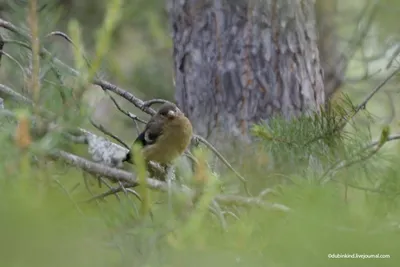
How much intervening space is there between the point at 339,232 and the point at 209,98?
2.95 metres

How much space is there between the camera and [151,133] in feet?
12.7

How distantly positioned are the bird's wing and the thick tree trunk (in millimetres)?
390

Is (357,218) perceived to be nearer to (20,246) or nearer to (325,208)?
(325,208)

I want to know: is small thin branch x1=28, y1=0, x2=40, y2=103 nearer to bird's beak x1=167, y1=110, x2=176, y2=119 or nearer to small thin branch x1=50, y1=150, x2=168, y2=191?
small thin branch x1=50, y1=150, x2=168, y2=191

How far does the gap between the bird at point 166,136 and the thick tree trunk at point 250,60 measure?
1.02 feet

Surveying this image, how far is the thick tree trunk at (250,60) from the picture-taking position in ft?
13.2

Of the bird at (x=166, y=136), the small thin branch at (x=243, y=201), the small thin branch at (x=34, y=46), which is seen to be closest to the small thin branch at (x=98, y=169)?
the small thin branch at (x=243, y=201)

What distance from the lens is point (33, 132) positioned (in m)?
1.34

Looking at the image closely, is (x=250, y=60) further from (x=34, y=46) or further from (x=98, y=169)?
(x=34, y=46)

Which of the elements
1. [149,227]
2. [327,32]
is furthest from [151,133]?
[327,32]

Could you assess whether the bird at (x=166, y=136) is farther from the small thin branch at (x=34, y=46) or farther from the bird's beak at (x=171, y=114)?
the small thin branch at (x=34, y=46)

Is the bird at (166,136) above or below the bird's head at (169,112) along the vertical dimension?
below

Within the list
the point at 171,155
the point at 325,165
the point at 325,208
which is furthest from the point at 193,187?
the point at 171,155

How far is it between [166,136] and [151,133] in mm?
92
